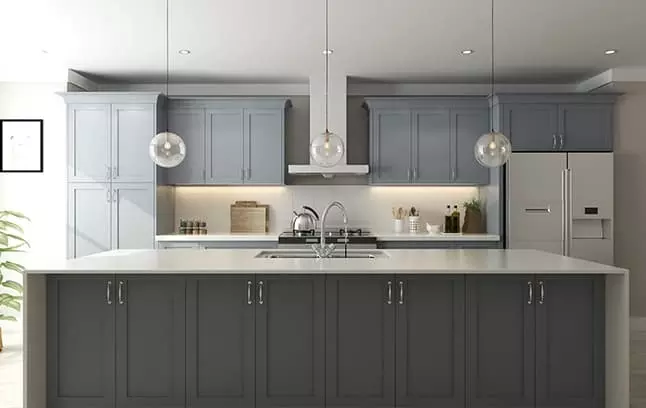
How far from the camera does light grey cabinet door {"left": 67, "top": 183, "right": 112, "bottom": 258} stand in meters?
6.17

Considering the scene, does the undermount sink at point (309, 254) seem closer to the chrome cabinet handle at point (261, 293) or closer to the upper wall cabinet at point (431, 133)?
the chrome cabinet handle at point (261, 293)

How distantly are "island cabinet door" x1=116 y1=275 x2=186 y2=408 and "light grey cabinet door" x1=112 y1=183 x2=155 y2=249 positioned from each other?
2.50 m

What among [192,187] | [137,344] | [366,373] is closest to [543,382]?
[366,373]

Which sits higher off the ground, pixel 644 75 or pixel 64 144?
pixel 644 75

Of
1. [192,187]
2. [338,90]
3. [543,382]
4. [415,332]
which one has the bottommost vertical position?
[543,382]

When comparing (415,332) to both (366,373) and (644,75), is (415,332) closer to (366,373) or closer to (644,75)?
(366,373)

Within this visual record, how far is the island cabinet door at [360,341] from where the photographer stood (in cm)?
371

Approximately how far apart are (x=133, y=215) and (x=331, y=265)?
10.3 ft

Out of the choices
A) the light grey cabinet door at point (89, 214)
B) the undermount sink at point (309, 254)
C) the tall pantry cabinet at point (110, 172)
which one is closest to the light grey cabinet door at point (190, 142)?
the tall pantry cabinet at point (110, 172)

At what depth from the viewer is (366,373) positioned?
3.71m

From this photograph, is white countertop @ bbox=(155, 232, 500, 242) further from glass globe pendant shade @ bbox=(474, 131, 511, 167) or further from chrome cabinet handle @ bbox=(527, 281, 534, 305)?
chrome cabinet handle @ bbox=(527, 281, 534, 305)

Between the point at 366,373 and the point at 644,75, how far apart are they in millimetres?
4241

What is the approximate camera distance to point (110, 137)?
6191 mm

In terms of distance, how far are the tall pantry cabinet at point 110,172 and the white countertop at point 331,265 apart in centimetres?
185
